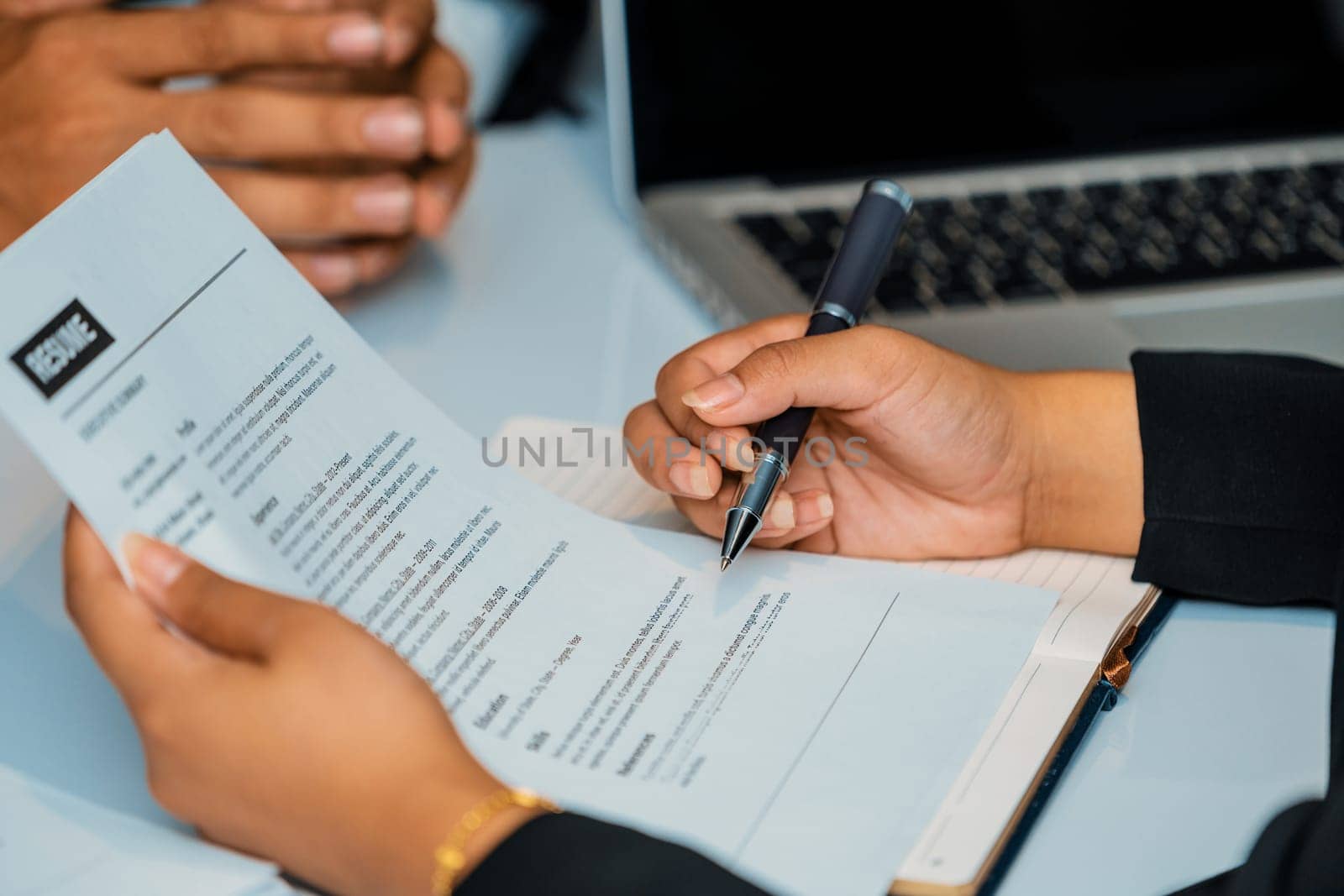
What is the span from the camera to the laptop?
31.8 inches

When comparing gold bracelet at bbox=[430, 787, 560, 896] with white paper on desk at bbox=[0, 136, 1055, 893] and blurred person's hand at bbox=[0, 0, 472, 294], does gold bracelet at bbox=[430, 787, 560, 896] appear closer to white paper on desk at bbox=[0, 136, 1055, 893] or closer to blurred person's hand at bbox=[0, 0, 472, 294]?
white paper on desk at bbox=[0, 136, 1055, 893]

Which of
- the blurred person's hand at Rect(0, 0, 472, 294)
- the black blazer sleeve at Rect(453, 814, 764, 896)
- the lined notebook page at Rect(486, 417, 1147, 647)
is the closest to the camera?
the black blazer sleeve at Rect(453, 814, 764, 896)

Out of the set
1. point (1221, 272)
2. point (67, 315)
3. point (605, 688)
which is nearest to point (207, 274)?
point (67, 315)

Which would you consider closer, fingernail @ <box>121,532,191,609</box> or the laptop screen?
fingernail @ <box>121,532,191,609</box>

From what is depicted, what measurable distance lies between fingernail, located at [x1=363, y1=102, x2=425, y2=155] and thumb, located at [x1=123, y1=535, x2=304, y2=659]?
411 millimetres

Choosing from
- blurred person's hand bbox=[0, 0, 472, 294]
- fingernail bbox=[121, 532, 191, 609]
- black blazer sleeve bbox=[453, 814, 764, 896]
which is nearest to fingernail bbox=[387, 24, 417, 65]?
blurred person's hand bbox=[0, 0, 472, 294]

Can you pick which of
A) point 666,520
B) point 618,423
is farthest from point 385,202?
point 666,520

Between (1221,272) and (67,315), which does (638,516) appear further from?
(1221,272)

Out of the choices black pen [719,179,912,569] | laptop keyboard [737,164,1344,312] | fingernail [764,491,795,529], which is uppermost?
black pen [719,179,912,569]

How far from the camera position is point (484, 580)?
1.72ft

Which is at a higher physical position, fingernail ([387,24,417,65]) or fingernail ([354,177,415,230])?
fingernail ([387,24,417,65])

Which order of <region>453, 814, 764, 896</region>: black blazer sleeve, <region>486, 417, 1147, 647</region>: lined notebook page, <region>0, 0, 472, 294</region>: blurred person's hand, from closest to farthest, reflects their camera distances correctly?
<region>453, 814, 764, 896</region>: black blazer sleeve → <region>486, 417, 1147, 647</region>: lined notebook page → <region>0, 0, 472, 294</region>: blurred person's hand

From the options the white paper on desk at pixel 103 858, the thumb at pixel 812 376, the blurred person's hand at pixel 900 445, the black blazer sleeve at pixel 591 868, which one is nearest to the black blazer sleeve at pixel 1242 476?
the blurred person's hand at pixel 900 445

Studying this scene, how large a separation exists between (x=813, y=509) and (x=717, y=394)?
8 centimetres
